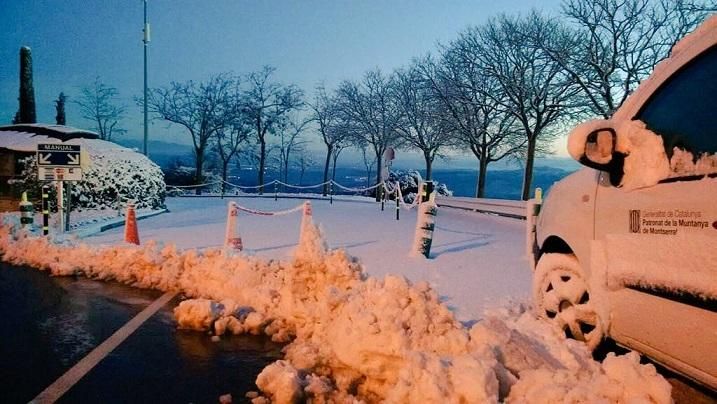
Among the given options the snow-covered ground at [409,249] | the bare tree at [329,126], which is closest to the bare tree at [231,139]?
the bare tree at [329,126]

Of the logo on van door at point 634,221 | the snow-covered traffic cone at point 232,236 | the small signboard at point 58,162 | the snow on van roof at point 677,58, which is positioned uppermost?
the snow on van roof at point 677,58

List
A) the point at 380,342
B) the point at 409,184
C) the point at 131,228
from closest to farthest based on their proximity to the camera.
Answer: the point at 380,342 < the point at 131,228 < the point at 409,184

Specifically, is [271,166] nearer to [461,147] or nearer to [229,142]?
[229,142]

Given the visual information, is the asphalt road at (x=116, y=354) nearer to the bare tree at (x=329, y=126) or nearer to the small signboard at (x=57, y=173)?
the small signboard at (x=57, y=173)

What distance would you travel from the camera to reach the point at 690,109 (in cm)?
266

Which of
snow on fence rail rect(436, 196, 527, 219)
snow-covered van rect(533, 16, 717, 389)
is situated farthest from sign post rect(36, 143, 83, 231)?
snow on fence rail rect(436, 196, 527, 219)

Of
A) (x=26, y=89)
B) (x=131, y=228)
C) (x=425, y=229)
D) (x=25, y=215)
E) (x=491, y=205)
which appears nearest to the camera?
(x=425, y=229)

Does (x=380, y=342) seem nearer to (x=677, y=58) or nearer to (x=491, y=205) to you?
(x=677, y=58)

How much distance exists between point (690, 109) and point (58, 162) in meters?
13.0

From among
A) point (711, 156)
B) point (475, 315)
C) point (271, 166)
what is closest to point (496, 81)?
point (475, 315)

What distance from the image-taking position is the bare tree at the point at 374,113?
40438mm

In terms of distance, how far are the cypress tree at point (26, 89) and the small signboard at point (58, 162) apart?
1617 centimetres

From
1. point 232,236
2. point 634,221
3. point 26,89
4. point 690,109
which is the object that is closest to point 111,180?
point 232,236

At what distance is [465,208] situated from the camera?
24203mm
